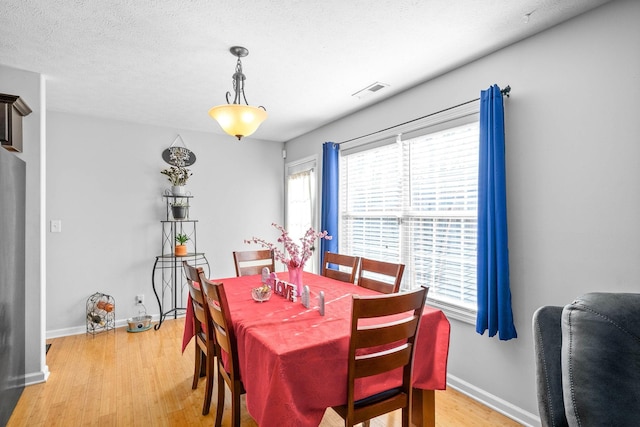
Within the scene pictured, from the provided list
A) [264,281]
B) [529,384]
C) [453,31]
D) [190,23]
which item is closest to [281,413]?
[264,281]

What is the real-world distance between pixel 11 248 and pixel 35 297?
2.01ft

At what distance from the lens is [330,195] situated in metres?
3.79

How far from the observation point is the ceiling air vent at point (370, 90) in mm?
2850

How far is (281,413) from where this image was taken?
1273 millimetres

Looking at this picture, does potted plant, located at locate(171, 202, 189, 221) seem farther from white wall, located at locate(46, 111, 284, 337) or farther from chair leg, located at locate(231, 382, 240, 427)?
chair leg, located at locate(231, 382, 240, 427)

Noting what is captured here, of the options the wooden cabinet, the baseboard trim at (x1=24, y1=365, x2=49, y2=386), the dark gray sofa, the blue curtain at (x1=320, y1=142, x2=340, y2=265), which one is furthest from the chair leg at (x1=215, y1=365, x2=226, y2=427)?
the wooden cabinet

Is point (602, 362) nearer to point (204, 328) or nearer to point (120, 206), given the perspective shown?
point (204, 328)

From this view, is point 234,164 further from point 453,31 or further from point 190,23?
point 453,31

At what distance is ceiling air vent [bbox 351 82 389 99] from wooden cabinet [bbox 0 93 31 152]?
2663 millimetres

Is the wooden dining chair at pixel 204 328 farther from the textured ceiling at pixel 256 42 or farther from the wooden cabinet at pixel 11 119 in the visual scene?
the wooden cabinet at pixel 11 119

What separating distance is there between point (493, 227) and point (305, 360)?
1.51 meters

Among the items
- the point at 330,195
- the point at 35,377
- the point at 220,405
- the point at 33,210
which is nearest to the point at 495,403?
the point at 220,405

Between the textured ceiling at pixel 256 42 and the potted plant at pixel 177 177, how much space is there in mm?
1022

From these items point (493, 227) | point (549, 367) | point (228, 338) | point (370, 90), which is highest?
point (370, 90)
